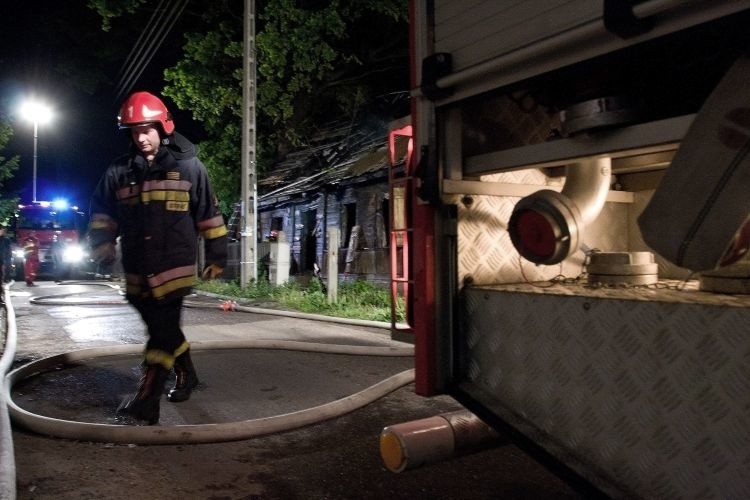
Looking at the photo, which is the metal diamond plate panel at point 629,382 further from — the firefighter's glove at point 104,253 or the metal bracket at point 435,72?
the firefighter's glove at point 104,253

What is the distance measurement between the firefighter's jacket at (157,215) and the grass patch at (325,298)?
4.96 m

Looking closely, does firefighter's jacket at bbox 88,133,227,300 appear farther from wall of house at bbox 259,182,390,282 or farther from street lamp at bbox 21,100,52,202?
street lamp at bbox 21,100,52,202

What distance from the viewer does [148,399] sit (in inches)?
146

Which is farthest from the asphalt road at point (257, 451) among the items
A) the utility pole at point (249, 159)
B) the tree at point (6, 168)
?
the tree at point (6, 168)

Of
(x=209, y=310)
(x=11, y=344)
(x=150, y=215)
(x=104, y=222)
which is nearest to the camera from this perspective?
(x=150, y=215)

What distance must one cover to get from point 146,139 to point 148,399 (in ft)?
5.63

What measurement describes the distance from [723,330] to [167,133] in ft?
11.6

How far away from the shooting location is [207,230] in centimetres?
409

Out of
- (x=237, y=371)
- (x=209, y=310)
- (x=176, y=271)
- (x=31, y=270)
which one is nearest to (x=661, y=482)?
(x=176, y=271)

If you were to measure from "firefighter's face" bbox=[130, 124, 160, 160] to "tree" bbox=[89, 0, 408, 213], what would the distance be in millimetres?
14073

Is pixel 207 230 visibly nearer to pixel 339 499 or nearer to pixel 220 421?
pixel 220 421

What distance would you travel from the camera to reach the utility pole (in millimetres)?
13492

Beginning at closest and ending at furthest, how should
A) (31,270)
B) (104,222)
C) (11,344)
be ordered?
(104,222), (11,344), (31,270)

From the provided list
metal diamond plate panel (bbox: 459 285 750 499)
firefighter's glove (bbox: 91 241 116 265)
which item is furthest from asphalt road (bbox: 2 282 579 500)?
firefighter's glove (bbox: 91 241 116 265)
